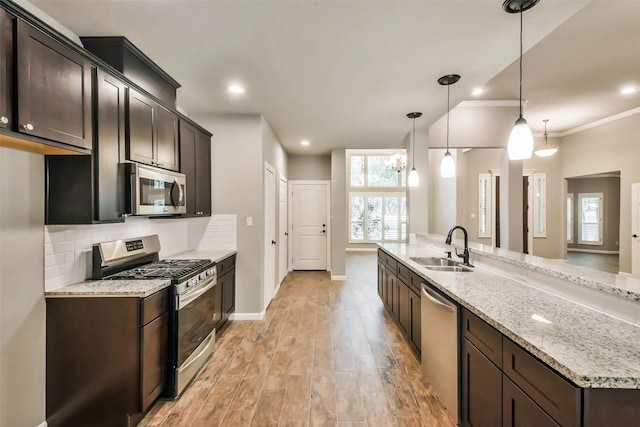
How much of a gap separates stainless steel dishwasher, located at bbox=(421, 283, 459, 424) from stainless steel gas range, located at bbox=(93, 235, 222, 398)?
187cm

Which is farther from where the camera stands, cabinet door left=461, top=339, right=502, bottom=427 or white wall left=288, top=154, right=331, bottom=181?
white wall left=288, top=154, right=331, bottom=181

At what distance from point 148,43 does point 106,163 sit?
3.25 feet

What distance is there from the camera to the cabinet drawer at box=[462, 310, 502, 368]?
4.42 feet

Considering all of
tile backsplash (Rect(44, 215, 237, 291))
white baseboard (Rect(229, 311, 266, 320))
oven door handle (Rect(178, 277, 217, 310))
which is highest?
tile backsplash (Rect(44, 215, 237, 291))

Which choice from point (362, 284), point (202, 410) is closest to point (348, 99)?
point (202, 410)

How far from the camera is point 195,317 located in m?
2.38

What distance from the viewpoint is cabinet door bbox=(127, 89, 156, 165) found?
208 centimetres

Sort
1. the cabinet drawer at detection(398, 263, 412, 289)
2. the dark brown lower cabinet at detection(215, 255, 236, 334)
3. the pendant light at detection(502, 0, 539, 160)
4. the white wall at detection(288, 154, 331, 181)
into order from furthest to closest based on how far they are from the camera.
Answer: the white wall at detection(288, 154, 331, 181)
the dark brown lower cabinet at detection(215, 255, 236, 334)
the cabinet drawer at detection(398, 263, 412, 289)
the pendant light at detection(502, 0, 539, 160)

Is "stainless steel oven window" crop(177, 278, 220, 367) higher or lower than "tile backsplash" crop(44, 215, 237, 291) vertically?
lower

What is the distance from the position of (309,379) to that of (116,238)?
77.9 inches

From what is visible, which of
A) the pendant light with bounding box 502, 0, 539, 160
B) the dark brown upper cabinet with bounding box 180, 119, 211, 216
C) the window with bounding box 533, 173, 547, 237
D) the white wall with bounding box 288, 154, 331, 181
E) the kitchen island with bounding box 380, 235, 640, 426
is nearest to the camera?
the kitchen island with bounding box 380, 235, 640, 426

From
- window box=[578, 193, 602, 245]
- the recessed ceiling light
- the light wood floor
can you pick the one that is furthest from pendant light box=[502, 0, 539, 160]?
window box=[578, 193, 602, 245]

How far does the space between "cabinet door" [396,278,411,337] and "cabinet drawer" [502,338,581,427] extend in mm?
1503

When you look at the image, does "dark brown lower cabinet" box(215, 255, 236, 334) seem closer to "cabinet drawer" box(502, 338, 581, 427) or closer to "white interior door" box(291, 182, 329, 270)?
"cabinet drawer" box(502, 338, 581, 427)
